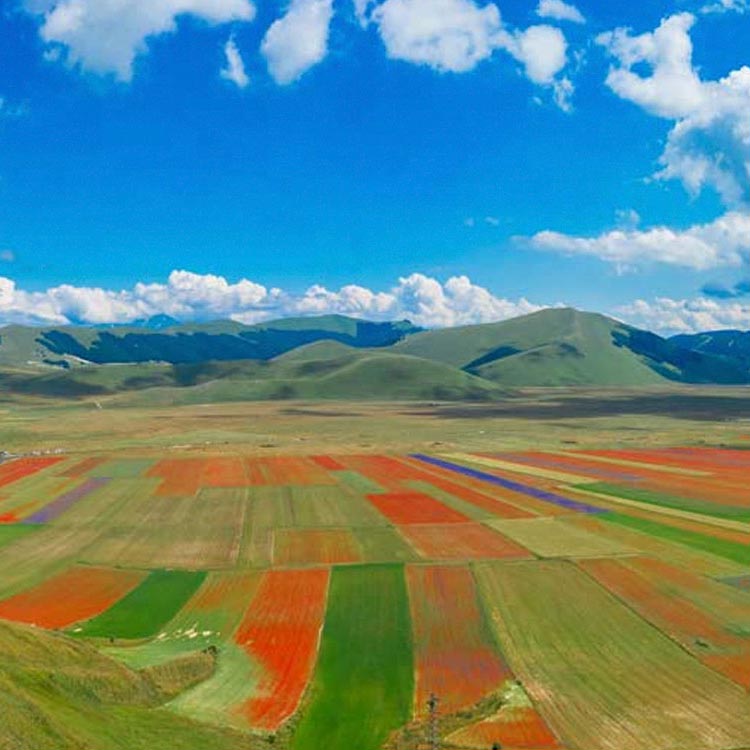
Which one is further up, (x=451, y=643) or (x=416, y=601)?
(x=416, y=601)

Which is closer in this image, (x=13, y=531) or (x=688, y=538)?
(x=688, y=538)

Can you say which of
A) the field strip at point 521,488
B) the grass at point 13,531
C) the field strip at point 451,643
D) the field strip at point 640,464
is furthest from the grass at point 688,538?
the grass at point 13,531

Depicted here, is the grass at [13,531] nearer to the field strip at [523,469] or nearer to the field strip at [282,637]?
the field strip at [282,637]

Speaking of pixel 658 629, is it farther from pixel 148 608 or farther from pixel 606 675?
pixel 148 608

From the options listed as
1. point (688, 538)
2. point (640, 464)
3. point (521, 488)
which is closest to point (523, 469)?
point (521, 488)

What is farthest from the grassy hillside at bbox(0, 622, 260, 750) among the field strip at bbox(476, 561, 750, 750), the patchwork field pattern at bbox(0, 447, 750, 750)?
the field strip at bbox(476, 561, 750, 750)
